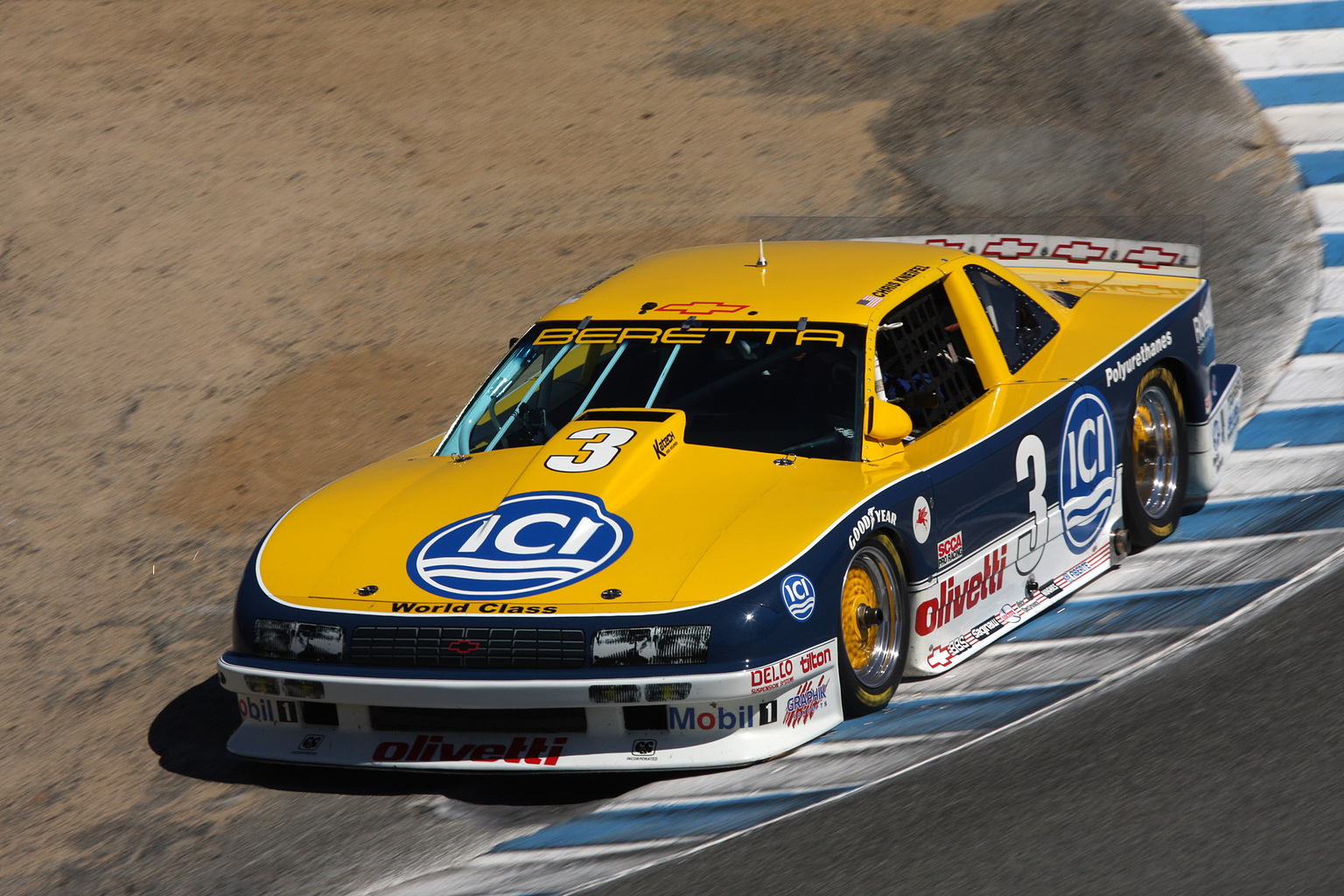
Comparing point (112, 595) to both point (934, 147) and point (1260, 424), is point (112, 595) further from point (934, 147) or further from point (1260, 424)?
point (934, 147)

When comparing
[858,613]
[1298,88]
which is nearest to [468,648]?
[858,613]

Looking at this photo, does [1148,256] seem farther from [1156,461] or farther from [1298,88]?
[1298,88]

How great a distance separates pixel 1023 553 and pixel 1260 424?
290 cm

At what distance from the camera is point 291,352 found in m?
10.8

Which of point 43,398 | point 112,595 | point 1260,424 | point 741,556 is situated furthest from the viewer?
point 43,398

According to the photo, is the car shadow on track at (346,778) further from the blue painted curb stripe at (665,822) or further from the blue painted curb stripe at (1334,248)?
the blue painted curb stripe at (1334,248)

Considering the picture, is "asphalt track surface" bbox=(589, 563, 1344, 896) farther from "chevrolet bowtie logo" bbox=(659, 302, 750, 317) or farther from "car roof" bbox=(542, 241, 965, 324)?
"chevrolet bowtie logo" bbox=(659, 302, 750, 317)

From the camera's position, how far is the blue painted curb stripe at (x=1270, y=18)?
1388 cm

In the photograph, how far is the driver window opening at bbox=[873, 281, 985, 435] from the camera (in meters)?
6.21

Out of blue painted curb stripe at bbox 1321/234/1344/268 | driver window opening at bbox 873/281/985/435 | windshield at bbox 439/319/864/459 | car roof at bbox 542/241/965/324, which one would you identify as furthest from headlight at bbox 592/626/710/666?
blue painted curb stripe at bbox 1321/234/1344/268

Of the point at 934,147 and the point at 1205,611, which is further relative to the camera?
the point at 934,147

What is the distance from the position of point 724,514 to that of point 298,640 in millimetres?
1460

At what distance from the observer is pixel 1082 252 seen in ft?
26.5

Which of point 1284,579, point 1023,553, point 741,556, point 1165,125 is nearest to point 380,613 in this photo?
point 741,556
